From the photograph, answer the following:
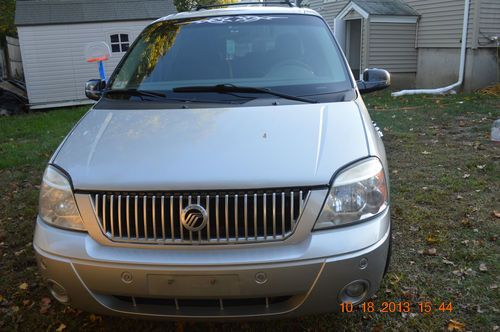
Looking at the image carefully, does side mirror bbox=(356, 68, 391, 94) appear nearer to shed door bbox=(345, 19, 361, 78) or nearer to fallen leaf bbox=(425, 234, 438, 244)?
fallen leaf bbox=(425, 234, 438, 244)

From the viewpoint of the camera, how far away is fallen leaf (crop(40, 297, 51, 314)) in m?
3.08

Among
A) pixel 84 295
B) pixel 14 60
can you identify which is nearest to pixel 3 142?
pixel 84 295

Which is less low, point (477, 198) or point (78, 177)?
point (78, 177)

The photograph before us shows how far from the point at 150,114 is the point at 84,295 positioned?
1.16 m

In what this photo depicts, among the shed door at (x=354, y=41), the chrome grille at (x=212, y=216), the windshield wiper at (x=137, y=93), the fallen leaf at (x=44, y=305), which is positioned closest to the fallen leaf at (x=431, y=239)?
the chrome grille at (x=212, y=216)

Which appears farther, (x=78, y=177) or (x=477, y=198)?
(x=477, y=198)

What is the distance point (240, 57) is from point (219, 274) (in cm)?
197

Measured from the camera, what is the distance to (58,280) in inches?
91.0

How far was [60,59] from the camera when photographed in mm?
15375

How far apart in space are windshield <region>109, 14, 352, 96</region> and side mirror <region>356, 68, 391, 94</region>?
1.46 feet

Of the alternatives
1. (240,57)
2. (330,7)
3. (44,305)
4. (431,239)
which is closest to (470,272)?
(431,239)

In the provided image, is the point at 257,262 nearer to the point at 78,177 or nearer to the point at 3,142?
the point at 78,177
